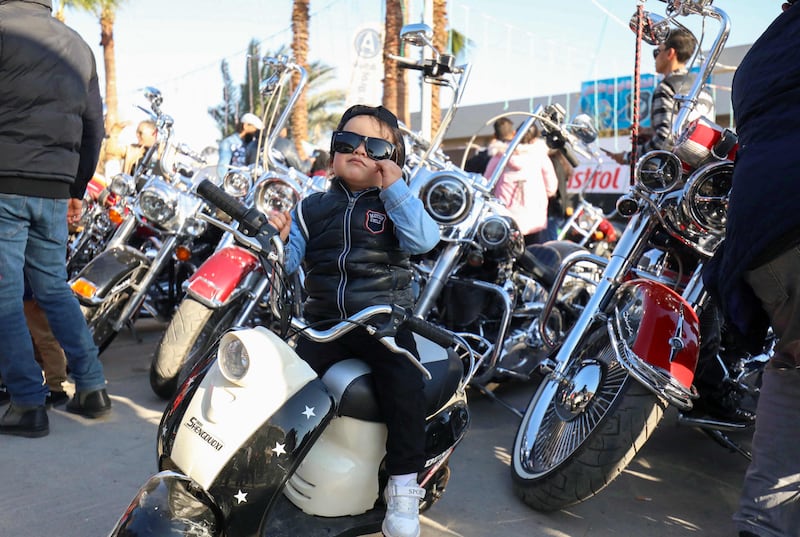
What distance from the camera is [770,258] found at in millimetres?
1891

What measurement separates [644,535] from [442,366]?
1010 mm

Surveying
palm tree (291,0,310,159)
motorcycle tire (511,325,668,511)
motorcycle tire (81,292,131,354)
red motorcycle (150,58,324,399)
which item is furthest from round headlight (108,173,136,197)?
palm tree (291,0,310,159)

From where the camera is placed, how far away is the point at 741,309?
2033 mm

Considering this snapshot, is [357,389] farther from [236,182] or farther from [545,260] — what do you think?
[236,182]

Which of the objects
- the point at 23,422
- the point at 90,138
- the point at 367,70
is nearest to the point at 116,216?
the point at 90,138

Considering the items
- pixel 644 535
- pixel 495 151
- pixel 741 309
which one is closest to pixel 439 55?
pixel 741 309

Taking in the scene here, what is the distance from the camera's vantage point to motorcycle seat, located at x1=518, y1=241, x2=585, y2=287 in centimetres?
398

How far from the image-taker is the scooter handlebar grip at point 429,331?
6.06 ft

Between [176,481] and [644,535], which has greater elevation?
[176,481]

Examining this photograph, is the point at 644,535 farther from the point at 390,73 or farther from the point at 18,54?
the point at 390,73

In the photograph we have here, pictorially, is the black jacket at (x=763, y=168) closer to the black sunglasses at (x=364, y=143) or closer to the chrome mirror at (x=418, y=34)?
the black sunglasses at (x=364, y=143)

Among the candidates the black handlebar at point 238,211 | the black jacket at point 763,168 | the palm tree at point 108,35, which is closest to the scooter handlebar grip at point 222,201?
the black handlebar at point 238,211

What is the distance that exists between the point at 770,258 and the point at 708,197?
720 millimetres

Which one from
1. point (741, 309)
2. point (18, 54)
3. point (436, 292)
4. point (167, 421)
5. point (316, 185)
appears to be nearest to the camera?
point (167, 421)
